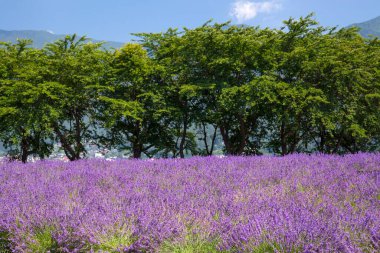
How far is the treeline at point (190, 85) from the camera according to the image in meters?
18.2

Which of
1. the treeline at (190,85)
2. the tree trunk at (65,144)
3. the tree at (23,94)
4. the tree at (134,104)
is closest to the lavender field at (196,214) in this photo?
the treeline at (190,85)

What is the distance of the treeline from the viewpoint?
719 inches

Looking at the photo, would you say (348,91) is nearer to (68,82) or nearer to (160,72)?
(160,72)

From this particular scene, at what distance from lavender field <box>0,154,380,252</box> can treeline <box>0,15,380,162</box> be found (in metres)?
13.1

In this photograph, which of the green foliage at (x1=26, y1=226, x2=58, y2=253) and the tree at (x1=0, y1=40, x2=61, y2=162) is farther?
the tree at (x1=0, y1=40, x2=61, y2=162)

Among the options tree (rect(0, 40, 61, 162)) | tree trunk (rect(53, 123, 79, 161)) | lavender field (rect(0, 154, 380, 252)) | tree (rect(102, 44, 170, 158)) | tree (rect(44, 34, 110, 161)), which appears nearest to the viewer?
lavender field (rect(0, 154, 380, 252))

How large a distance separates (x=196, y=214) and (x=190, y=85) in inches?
628

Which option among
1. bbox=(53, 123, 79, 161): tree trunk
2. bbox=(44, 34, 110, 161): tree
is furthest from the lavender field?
bbox=(53, 123, 79, 161): tree trunk

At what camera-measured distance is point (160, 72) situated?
21.0m

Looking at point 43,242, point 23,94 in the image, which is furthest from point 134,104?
point 43,242

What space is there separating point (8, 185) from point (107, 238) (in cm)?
283

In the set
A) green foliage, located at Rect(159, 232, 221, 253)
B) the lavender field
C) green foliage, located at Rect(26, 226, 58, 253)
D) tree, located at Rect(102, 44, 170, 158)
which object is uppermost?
tree, located at Rect(102, 44, 170, 158)

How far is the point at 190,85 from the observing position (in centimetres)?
1884

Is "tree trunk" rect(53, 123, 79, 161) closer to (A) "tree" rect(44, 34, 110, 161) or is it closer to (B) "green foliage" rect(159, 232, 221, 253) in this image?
(A) "tree" rect(44, 34, 110, 161)
